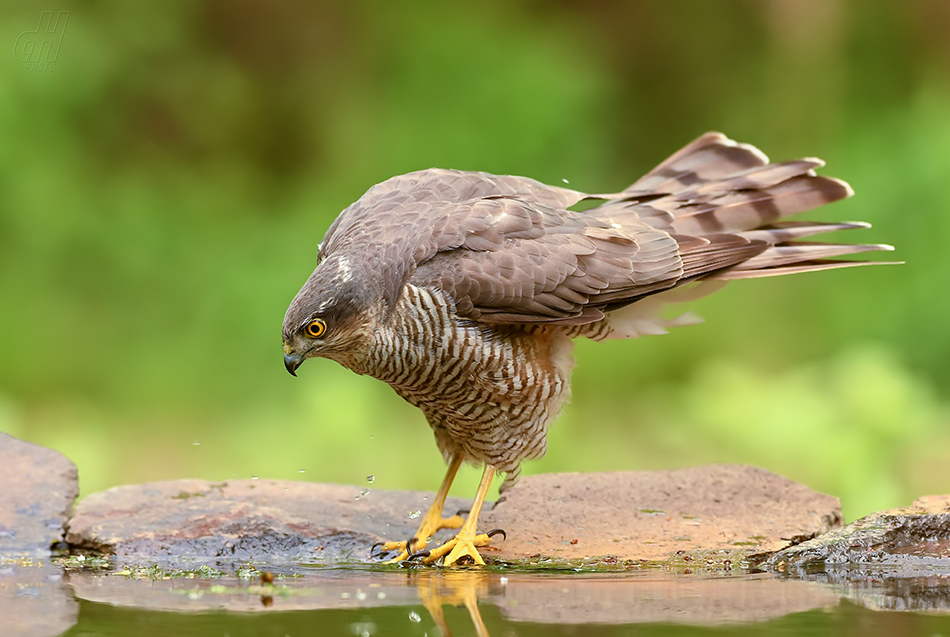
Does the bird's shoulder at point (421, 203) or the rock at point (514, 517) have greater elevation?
the bird's shoulder at point (421, 203)

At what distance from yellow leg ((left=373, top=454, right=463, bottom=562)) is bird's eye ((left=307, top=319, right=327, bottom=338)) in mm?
841

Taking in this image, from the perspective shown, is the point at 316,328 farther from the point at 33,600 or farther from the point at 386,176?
the point at 386,176

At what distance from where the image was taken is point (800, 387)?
6.66m

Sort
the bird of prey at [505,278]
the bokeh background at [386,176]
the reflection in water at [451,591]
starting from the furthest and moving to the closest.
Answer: the bokeh background at [386,176] → the bird of prey at [505,278] → the reflection in water at [451,591]

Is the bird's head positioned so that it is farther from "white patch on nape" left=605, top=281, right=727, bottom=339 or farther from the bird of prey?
"white patch on nape" left=605, top=281, right=727, bottom=339

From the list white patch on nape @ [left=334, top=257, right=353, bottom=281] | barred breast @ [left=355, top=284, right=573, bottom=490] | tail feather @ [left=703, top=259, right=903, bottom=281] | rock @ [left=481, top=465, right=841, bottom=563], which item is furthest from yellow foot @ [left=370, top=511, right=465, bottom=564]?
tail feather @ [left=703, top=259, right=903, bottom=281]

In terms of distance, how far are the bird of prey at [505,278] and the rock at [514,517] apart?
0.22 metres

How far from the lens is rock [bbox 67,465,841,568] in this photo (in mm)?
4211

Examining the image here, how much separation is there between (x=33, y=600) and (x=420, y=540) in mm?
1506

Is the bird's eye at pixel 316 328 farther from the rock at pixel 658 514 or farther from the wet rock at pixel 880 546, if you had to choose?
the wet rock at pixel 880 546

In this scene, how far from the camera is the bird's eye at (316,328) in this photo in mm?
3977

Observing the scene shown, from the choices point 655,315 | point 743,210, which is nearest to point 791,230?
point 743,210

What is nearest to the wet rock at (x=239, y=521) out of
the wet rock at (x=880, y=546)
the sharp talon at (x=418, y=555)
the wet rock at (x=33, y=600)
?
the sharp talon at (x=418, y=555)

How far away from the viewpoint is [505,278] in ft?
13.6
